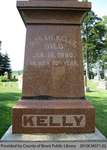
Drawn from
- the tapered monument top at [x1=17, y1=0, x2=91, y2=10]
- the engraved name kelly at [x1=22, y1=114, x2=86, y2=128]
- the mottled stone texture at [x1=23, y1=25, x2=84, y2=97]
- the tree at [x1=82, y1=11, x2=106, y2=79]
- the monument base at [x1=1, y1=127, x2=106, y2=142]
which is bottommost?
the monument base at [x1=1, y1=127, x2=106, y2=142]

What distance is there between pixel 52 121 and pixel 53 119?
4 cm

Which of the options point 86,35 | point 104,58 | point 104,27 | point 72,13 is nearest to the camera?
point 72,13

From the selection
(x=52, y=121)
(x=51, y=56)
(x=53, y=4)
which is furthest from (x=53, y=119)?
(x=53, y=4)

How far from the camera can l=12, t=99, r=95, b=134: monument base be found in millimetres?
6520

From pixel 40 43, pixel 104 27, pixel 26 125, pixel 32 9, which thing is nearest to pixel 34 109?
pixel 26 125

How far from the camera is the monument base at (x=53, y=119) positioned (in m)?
6.52

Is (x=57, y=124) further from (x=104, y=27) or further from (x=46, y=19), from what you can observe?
(x=104, y=27)

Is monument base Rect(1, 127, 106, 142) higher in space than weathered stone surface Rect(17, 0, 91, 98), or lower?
lower

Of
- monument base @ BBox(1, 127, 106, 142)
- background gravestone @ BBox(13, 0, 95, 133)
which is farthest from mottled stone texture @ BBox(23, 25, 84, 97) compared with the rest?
monument base @ BBox(1, 127, 106, 142)

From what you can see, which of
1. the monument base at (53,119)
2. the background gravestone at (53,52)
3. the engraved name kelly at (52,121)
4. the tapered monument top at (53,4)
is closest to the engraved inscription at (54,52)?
the background gravestone at (53,52)

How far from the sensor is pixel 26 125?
6543 mm

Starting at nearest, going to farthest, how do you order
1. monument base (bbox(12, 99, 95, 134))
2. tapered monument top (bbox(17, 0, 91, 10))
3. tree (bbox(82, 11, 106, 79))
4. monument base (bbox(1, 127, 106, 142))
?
monument base (bbox(1, 127, 106, 142)), monument base (bbox(12, 99, 95, 134)), tapered monument top (bbox(17, 0, 91, 10)), tree (bbox(82, 11, 106, 79))

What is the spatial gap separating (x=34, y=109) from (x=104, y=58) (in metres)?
49.0

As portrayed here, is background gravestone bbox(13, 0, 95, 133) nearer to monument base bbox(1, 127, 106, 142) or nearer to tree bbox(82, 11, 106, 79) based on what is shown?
monument base bbox(1, 127, 106, 142)
